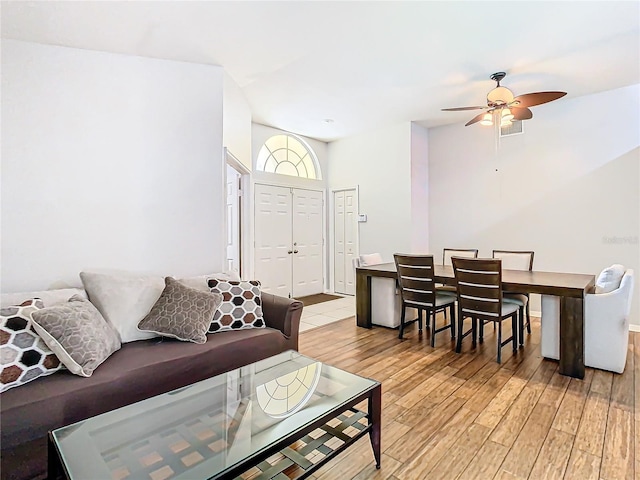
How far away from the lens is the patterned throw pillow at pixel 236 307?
2576mm

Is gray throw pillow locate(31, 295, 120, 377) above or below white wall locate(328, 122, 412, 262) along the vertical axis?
below

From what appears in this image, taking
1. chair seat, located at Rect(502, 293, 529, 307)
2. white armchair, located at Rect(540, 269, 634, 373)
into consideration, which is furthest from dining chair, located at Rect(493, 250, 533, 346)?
white armchair, located at Rect(540, 269, 634, 373)

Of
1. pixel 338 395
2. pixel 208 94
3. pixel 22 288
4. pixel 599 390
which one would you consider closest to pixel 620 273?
pixel 599 390

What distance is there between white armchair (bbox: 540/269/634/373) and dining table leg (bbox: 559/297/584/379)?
0.57 feet

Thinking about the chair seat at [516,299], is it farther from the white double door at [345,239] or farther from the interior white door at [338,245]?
the interior white door at [338,245]

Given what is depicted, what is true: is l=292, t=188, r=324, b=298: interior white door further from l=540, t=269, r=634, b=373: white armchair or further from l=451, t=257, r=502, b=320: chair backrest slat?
l=540, t=269, r=634, b=373: white armchair

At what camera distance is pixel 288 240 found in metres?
5.88

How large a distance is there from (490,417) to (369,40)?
294 cm

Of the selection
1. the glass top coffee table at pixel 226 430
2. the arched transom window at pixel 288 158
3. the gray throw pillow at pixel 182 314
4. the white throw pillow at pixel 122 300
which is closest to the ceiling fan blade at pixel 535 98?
the glass top coffee table at pixel 226 430

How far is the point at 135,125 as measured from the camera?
2.94m

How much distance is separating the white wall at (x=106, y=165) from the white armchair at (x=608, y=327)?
3290 millimetres

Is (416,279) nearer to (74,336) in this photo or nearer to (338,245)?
(74,336)

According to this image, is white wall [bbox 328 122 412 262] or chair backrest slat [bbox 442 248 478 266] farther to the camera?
white wall [bbox 328 122 412 262]

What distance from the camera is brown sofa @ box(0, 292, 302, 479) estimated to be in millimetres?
1558
